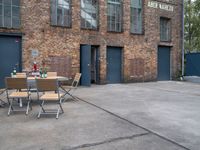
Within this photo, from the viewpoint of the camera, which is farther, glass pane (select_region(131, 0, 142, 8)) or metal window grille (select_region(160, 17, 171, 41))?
metal window grille (select_region(160, 17, 171, 41))

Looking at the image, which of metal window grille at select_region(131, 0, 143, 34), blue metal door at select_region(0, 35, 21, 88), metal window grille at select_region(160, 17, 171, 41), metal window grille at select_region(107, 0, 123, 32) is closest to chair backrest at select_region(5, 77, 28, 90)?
blue metal door at select_region(0, 35, 21, 88)

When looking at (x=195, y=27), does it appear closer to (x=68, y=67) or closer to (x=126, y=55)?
(x=126, y=55)

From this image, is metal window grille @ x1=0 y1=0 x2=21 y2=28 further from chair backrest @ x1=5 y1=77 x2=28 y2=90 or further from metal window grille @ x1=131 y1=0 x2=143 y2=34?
metal window grille @ x1=131 y1=0 x2=143 y2=34

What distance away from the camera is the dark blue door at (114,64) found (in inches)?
609

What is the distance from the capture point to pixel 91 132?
16.8 feet

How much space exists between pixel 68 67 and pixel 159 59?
23.0 feet

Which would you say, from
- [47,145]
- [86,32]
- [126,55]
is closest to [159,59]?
[126,55]

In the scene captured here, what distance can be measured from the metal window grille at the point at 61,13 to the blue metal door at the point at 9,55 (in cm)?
222

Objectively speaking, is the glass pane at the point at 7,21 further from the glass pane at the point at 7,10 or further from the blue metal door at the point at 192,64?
the blue metal door at the point at 192,64

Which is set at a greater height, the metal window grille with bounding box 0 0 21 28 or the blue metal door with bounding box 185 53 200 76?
the metal window grille with bounding box 0 0 21 28

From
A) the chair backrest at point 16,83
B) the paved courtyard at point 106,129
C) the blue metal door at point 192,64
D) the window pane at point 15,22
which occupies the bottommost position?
the paved courtyard at point 106,129

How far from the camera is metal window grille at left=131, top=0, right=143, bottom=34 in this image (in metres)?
16.2

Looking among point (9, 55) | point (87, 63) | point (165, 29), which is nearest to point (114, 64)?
point (87, 63)

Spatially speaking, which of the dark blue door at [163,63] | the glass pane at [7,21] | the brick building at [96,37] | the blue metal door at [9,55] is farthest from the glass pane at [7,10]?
the dark blue door at [163,63]
